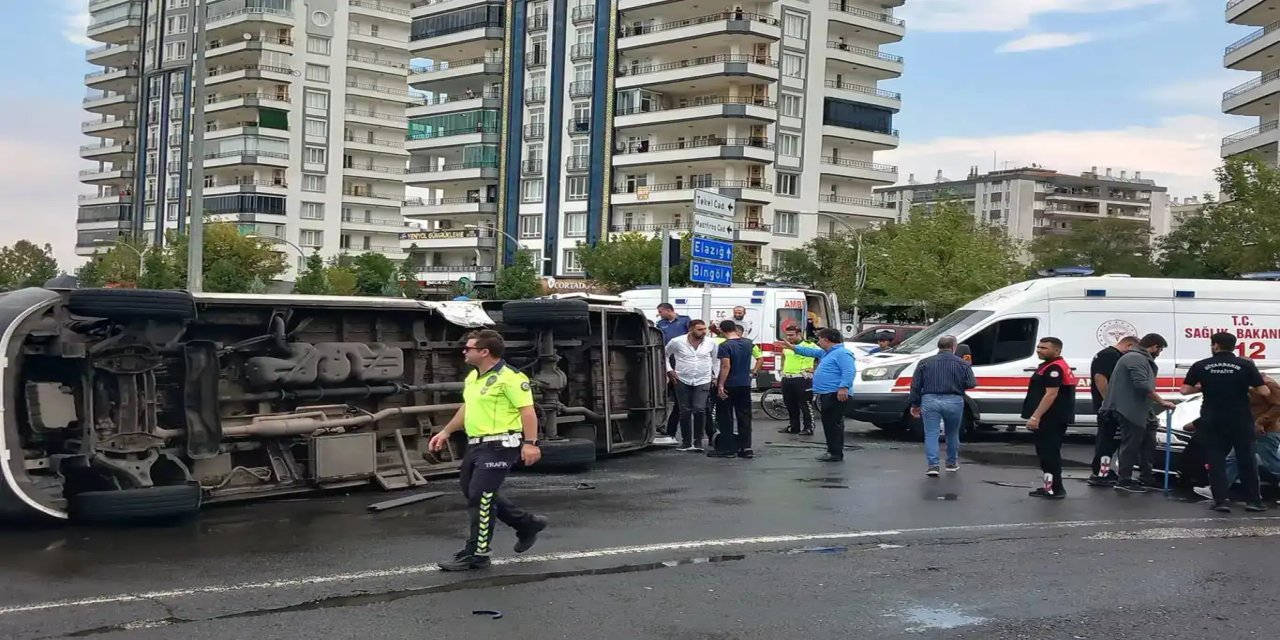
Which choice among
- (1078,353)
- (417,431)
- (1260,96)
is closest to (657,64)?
(1260,96)

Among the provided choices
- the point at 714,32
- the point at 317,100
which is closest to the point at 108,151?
the point at 317,100

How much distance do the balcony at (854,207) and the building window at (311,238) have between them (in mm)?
41998

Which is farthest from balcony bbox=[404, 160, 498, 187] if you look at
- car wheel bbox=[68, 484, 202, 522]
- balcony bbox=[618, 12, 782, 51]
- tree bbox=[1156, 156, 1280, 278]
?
car wheel bbox=[68, 484, 202, 522]

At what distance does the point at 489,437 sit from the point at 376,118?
95564mm

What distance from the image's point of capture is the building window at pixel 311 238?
3789 inches

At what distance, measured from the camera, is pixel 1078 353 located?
1694 cm

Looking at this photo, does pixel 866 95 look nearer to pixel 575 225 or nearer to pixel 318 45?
pixel 575 225

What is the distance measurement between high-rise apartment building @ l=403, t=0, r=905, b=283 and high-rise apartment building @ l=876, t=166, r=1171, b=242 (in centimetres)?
8374

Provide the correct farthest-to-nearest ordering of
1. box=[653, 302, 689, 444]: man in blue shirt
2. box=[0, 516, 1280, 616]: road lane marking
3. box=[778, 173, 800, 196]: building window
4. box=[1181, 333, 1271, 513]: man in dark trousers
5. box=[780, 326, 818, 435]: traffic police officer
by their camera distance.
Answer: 1. box=[778, 173, 800, 196]: building window
2. box=[780, 326, 818, 435]: traffic police officer
3. box=[653, 302, 689, 444]: man in blue shirt
4. box=[1181, 333, 1271, 513]: man in dark trousers
5. box=[0, 516, 1280, 616]: road lane marking

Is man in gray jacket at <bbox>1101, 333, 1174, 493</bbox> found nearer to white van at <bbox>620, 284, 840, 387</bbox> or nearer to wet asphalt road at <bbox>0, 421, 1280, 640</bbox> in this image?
wet asphalt road at <bbox>0, 421, 1280, 640</bbox>

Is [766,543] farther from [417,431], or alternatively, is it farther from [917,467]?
[917,467]

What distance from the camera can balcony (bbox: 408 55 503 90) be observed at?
267 ft

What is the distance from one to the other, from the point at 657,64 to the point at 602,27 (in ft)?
13.8

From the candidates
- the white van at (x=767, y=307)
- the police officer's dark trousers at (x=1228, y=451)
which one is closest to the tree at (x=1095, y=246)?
the white van at (x=767, y=307)
